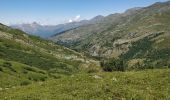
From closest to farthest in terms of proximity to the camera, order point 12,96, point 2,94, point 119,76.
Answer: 1. point 12,96
2. point 2,94
3. point 119,76

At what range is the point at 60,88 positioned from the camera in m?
→ 34.2

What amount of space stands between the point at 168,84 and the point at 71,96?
10.5m

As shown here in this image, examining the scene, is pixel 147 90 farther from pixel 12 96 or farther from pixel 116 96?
pixel 12 96

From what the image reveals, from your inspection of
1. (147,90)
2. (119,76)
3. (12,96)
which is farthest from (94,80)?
(12,96)

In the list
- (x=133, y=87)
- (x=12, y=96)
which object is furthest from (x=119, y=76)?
(x=12, y=96)

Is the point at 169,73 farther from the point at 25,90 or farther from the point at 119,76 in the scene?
the point at 25,90

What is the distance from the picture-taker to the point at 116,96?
3050 centimetres

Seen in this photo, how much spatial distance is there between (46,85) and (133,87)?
9.54 meters

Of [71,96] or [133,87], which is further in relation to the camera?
[133,87]

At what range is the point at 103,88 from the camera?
108ft

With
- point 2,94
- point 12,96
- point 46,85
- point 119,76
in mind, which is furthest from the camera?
point 119,76

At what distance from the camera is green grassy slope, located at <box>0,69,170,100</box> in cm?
3062

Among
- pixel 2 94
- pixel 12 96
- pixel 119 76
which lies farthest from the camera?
pixel 119 76

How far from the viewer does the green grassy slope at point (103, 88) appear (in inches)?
1206
